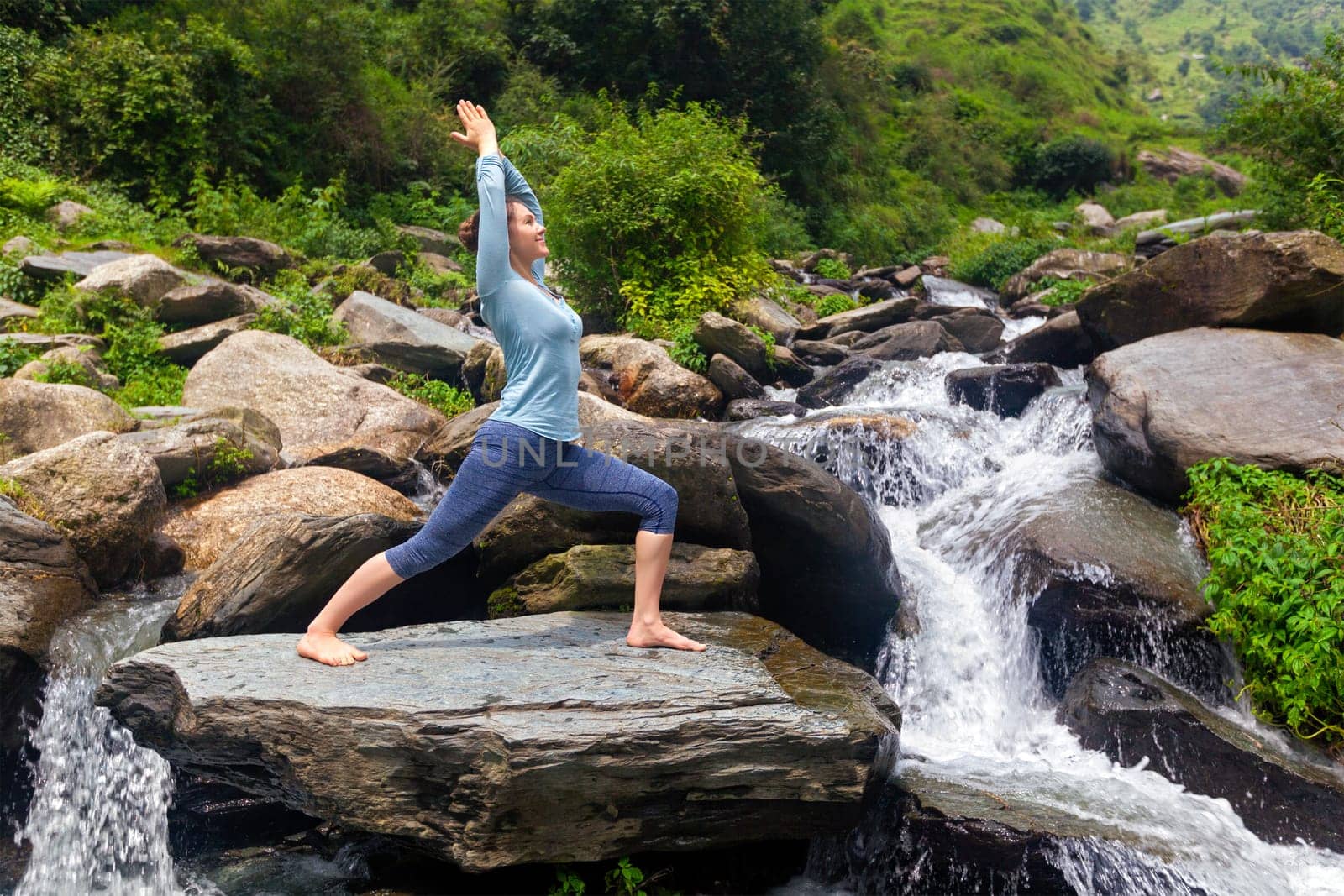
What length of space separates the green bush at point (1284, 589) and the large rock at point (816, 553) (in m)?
2.02

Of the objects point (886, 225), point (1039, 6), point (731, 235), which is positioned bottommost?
point (886, 225)

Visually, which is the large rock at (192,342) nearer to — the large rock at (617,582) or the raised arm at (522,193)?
the large rock at (617,582)

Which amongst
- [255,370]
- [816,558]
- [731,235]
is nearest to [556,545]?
[816,558]

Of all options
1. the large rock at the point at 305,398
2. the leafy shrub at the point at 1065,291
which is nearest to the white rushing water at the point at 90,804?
the large rock at the point at 305,398

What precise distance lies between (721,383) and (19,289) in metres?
A: 7.90

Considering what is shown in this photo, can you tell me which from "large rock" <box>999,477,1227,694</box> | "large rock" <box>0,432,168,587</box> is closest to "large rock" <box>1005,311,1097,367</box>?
"large rock" <box>999,477,1227,694</box>

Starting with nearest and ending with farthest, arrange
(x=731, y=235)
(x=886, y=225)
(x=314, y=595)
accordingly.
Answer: (x=314, y=595) < (x=731, y=235) < (x=886, y=225)

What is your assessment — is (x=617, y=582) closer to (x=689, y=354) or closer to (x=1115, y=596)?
(x=1115, y=596)

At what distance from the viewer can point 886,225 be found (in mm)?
26328

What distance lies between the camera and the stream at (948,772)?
4.25 m

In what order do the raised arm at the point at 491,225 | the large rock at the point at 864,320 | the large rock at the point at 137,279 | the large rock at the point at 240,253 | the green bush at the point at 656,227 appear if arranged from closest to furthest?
the raised arm at the point at 491,225 → the large rock at the point at 137,279 → the green bush at the point at 656,227 → the large rock at the point at 240,253 → the large rock at the point at 864,320

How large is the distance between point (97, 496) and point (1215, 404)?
771cm

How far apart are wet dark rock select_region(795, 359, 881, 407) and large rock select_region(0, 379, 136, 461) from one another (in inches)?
266

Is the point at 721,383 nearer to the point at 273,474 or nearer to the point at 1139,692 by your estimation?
the point at 273,474
